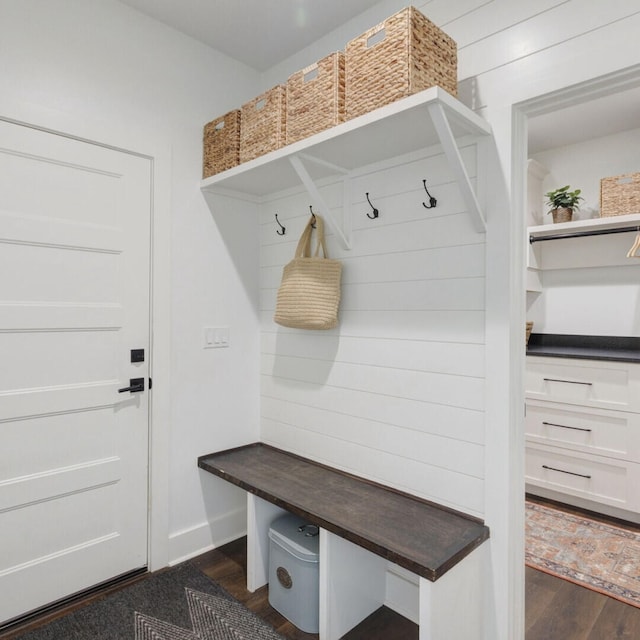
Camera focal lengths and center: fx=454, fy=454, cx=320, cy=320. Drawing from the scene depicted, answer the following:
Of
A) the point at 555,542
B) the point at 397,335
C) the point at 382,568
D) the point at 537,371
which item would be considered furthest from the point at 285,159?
the point at 555,542

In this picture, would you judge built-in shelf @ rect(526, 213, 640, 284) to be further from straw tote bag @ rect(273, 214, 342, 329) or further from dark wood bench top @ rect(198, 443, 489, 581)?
dark wood bench top @ rect(198, 443, 489, 581)

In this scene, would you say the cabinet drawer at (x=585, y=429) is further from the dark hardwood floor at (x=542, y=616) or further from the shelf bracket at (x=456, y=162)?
the shelf bracket at (x=456, y=162)

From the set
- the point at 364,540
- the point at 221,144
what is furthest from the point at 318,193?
the point at 364,540

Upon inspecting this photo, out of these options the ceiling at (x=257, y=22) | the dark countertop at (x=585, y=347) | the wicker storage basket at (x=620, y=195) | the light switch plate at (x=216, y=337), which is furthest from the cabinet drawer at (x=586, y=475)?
the light switch plate at (x=216, y=337)

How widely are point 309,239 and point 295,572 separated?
4.90 feet

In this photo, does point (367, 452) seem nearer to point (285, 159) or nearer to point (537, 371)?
point (285, 159)

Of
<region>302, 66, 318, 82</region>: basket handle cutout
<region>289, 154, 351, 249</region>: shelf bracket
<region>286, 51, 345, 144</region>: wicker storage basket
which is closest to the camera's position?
<region>286, 51, 345, 144</region>: wicker storage basket

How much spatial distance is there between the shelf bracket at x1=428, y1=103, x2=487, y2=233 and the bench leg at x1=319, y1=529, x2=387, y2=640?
1284 millimetres

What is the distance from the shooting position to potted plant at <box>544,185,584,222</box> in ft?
10.8

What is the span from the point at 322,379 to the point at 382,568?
2.87 feet

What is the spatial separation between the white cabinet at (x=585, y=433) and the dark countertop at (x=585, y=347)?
0.04 meters

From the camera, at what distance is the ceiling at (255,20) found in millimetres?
2031

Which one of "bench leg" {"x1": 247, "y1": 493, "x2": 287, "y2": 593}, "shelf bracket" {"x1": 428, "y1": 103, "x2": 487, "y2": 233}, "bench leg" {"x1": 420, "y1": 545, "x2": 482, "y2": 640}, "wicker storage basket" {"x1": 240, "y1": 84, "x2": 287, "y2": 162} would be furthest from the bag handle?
"bench leg" {"x1": 420, "y1": 545, "x2": 482, "y2": 640}

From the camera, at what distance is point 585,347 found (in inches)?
133
